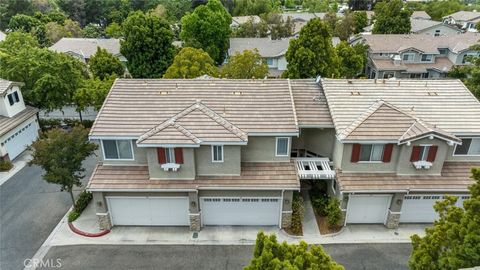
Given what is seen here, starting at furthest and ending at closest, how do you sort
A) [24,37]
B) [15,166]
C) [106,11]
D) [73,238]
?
[106,11], [24,37], [15,166], [73,238]

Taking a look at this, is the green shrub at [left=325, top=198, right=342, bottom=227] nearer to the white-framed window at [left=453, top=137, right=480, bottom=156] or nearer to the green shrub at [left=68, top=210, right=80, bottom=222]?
the white-framed window at [left=453, top=137, right=480, bottom=156]

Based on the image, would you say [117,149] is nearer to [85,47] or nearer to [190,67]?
[190,67]

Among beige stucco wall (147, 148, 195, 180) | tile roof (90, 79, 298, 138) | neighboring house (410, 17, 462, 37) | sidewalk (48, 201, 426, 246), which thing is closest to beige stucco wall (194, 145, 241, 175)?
beige stucco wall (147, 148, 195, 180)

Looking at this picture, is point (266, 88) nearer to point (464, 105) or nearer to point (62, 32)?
point (464, 105)

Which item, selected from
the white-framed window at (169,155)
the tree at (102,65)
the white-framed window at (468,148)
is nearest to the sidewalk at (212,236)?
the white-framed window at (169,155)

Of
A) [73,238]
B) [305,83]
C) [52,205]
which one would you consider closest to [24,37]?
[52,205]

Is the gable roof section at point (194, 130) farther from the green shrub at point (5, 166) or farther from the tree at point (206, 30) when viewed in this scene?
the tree at point (206, 30)
